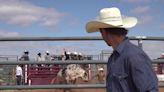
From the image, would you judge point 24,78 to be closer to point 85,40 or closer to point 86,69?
point 86,69

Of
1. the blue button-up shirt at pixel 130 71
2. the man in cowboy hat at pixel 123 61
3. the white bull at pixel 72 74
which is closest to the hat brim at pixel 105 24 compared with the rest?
the man in cowboy hat at pixel 123 61

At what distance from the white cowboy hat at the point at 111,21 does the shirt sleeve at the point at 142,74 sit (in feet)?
1.02

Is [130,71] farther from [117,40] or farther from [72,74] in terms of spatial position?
[72,74]

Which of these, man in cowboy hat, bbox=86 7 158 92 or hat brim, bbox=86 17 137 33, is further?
hat brim, bbox=86 17 137 33

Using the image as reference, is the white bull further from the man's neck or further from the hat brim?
→ the man's neck

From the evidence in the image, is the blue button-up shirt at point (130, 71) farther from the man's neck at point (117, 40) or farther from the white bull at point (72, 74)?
the white bull at point (72, 74)

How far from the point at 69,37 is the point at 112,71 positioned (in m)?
3.55

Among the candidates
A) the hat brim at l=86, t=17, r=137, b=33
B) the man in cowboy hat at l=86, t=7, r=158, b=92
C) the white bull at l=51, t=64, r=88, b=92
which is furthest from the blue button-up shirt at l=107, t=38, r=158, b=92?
the white bull at l=51, t=64, r=88, b=92

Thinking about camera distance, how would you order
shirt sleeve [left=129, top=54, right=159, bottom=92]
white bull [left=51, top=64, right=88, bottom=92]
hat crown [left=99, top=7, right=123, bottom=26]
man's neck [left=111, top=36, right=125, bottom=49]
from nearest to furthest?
shirt sleeve [left=129, top=54, right=159, bottom=92] < man's neck [left=111, top=36, right=125, bottom=49] < hat crown [left=99, top=7, right=123, bottom=26] < white bull [left=51, top=64, right=88, bottom=92]

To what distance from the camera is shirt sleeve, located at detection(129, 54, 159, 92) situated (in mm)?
3213

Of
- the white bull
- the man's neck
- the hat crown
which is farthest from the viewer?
the white bull

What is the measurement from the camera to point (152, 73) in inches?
130

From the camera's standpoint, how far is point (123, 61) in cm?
340

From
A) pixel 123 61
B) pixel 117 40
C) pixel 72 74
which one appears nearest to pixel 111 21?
pixel 117 40
